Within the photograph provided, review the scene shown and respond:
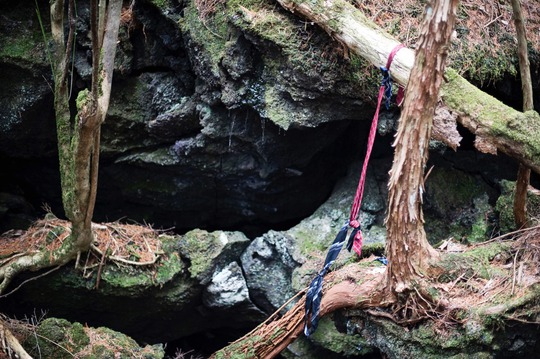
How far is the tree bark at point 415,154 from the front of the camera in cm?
294

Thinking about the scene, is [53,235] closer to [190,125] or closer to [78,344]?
[78,344]

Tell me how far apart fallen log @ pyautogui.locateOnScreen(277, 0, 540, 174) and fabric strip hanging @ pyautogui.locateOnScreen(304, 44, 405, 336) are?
0.12 m

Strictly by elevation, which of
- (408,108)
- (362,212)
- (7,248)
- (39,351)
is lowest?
(39,351)

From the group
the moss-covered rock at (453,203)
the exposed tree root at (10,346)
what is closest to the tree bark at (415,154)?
the moss-covered rock at (453,203)

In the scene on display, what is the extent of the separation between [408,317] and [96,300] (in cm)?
240

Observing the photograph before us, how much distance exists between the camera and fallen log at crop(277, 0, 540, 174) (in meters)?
3.53

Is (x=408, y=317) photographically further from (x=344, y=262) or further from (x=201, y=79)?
(x=201, y=79)

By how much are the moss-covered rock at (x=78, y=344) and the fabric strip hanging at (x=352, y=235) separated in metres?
1.10

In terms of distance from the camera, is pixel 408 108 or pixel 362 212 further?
pixel 362 212

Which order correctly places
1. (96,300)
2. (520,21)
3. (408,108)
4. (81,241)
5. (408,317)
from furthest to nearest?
(96,300) → (81,241) → (520,21) → (408,317) → (408,108)

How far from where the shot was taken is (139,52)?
4.90 m

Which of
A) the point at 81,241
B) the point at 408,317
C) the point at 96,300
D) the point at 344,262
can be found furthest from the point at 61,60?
the point at 408,317

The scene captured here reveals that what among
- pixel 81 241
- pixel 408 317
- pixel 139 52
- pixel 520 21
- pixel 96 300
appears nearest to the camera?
pixel 408 317

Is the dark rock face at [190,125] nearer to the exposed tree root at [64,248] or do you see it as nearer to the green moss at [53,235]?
the exposed tree root at [64,248]
